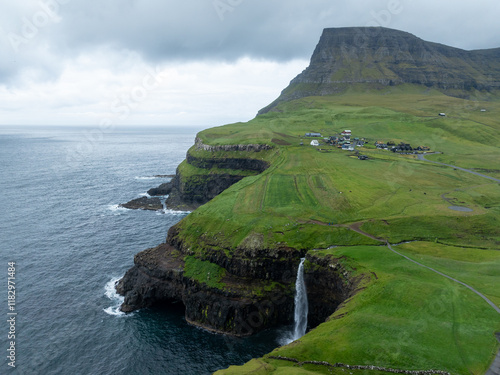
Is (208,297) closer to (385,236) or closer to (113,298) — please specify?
(113,298)

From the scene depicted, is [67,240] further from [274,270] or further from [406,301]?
[406,301]

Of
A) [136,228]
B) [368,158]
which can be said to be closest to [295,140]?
[368,158]

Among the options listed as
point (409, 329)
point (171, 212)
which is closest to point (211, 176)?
point (171, 212)

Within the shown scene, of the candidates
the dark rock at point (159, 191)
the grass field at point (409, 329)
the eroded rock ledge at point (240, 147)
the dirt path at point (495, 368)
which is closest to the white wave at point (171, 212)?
the dark rock at point (159, 191)

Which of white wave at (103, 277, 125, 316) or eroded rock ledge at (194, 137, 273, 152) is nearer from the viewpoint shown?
white wave at (103, 277, 125, 316)

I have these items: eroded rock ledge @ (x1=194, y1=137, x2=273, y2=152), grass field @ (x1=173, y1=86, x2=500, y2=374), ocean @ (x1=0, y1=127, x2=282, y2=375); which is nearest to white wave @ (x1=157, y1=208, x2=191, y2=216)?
ocean @ (x1=0, y1=127, x2=282, y2=375)

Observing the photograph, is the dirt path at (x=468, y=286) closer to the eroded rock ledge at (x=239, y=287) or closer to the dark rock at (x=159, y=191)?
the eroded rock ledge at (x=239, y=287)

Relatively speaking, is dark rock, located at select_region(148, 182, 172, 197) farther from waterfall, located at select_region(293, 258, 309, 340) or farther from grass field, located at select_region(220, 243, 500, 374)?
grass field, located at select_region(220, 243, 500, 374)
